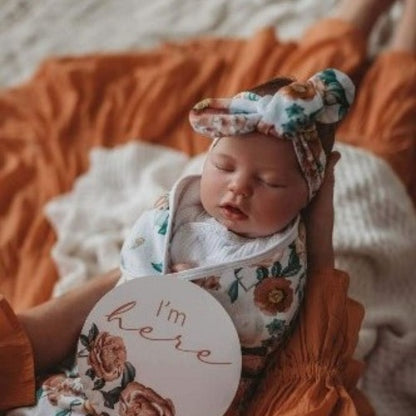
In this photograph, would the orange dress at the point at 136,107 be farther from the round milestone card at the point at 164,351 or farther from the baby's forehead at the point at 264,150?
the baby's forehead at the point at 264,150

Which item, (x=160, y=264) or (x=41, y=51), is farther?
(x=41, y=51)

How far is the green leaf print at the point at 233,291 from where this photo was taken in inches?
31.0

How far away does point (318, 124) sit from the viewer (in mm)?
781

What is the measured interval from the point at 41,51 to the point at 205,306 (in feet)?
2.68

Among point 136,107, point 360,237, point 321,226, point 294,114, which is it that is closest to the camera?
point 294,114

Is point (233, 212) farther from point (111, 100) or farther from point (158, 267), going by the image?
point (111, 100)

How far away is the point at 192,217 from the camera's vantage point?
831 millimetres

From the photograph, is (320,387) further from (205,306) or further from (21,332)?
(21,332)

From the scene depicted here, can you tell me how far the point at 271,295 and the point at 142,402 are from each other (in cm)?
15

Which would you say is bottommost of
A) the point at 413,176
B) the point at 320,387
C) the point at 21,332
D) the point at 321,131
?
the point at 413,176

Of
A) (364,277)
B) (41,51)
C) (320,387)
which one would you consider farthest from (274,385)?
(41,51)

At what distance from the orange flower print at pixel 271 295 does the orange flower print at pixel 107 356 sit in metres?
0.13

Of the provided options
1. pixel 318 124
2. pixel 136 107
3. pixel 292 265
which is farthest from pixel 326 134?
pixel 136 107

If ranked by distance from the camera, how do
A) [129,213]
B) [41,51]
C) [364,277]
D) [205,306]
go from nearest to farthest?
[205,306]
[364,277]
[129,213]
[41,51]
